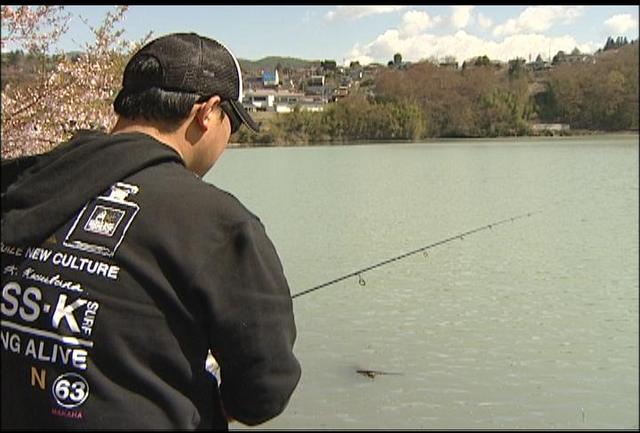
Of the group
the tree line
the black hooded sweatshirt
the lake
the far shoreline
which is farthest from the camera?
the tree line

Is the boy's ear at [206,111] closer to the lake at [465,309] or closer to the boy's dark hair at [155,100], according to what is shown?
the boy's dark hair at [155,100]

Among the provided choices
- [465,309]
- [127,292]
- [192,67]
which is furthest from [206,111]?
[465,309]

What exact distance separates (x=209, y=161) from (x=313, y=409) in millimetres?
5629

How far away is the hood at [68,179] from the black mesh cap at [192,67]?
0.14 m

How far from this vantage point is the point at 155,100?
1355mm

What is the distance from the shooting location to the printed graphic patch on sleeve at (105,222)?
1.18 m

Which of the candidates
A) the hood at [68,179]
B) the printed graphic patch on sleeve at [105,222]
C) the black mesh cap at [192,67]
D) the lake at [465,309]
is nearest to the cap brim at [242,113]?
the black mesh cap at [192,67]

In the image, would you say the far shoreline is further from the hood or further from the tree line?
the hood

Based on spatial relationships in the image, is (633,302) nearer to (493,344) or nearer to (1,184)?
(493,344)

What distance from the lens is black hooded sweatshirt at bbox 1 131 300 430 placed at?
117 centimetres

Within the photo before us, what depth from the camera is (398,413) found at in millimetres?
6777

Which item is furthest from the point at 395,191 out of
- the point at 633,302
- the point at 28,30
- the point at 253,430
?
the point at 253,430

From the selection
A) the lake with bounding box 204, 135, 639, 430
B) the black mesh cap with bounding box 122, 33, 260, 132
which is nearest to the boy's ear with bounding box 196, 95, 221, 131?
the black mesh cap with bounding box 122, 33, 260, 132

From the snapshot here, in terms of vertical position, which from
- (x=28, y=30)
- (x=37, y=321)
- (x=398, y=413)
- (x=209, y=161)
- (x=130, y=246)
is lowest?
(x=398, y=413)
